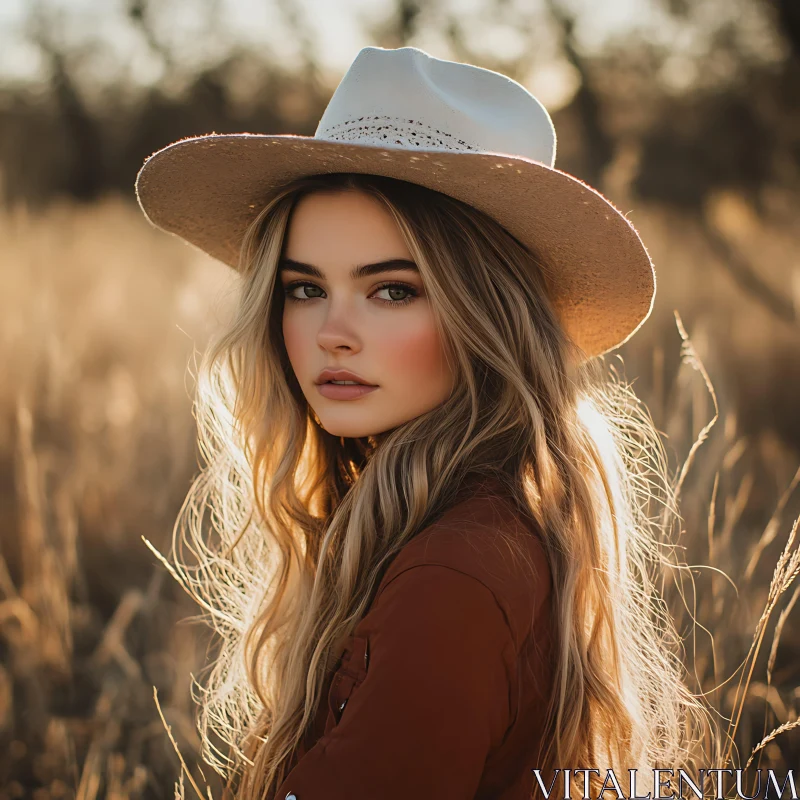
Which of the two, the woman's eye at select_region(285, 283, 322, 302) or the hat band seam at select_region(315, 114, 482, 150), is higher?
the hat band seam at select_region(315, 114, 482, 150)

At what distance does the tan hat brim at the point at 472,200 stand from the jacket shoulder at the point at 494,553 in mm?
600

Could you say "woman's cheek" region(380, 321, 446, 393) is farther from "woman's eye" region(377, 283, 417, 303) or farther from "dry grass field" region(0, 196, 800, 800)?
"dry grass field" region(0, 196, 800, 800)

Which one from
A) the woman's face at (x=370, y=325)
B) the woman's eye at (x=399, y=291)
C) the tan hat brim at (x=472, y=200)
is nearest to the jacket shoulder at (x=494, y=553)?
the woman's face at (x=370, y=325)

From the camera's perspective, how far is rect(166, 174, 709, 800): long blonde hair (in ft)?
5.24

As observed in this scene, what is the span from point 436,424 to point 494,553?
442 millimetres

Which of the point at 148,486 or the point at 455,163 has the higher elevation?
the point at 455,163

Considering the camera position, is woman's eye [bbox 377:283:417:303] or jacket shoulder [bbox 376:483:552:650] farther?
woman's eye [bbox 377:283:417:303]

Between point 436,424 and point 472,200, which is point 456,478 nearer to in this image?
point 436,424

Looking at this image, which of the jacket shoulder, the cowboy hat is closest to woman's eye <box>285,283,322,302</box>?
the cowboy hat

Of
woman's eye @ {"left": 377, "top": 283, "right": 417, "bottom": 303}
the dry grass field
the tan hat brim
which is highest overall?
the tan hat brim

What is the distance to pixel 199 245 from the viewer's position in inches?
92.3

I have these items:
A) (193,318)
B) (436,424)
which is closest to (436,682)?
(436,424)

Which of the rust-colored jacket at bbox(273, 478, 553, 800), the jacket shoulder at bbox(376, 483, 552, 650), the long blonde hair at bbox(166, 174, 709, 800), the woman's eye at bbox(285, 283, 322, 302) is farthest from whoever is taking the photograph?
the woman's eye at bbox(285, 283, 322, 302)

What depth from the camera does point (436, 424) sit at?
1.75 m
